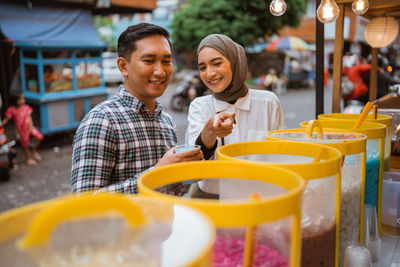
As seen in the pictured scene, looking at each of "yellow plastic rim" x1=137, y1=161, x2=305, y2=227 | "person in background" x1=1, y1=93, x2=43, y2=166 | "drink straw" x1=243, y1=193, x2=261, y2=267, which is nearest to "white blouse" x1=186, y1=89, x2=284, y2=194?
"yellow plastic rim" x1=137, y1=161, x2=305, y2=227

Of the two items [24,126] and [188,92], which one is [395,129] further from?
[188,92]

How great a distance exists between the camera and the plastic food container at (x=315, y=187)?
834 mm

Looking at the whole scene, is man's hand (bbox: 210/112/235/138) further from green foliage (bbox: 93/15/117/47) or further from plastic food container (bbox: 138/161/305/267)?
green foliage (bbox: 93/15/117/47)

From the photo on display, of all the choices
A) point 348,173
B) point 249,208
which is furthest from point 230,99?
point 249,208

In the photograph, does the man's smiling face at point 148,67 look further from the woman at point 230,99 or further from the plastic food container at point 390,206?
the plastic food container at point 390,206

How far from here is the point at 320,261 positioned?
37.0 inches

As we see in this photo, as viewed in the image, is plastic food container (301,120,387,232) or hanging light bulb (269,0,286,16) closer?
plastic food container (301,120,387,232)

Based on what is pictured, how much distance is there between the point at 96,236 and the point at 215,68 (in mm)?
1941

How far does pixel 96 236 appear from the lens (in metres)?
0.54

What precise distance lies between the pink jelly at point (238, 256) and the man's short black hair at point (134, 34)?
1.18 meters

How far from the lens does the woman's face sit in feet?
7.73

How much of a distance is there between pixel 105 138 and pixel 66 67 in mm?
7370

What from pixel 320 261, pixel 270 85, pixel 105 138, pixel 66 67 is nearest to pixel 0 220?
pixel 320 261

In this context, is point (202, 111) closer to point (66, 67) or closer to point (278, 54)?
point (66, 67)
